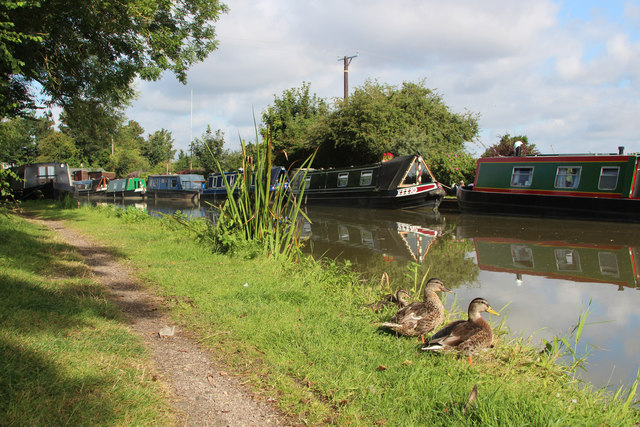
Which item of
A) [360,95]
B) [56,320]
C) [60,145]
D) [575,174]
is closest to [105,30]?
[56,320]

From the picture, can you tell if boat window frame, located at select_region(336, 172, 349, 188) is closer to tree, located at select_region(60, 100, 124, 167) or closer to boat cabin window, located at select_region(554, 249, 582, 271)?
tree, located at select_region(60, 100, 124, 167)

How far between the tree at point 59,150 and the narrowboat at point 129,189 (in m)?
22.4

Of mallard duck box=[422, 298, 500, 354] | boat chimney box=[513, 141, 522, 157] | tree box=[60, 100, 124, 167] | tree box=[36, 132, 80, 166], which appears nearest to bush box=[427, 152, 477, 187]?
boat chimney box=[513, 141, 522, 157]

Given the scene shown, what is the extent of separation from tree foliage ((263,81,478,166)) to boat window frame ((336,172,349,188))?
2.81 metres

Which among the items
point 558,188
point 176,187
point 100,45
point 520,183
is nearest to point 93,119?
point 100,45

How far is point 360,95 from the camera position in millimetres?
24953

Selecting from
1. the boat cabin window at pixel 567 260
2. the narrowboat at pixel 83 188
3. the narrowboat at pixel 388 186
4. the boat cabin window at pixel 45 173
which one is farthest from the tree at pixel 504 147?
the narrowboat at pixel 83 188

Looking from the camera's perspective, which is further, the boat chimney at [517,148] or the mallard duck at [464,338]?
the boat chimney at [517,148]

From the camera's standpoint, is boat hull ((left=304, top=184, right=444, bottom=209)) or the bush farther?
the bush

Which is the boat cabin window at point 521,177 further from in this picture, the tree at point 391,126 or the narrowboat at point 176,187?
the narrowboat at point 176,187

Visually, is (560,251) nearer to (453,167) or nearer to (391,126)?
(453,167)

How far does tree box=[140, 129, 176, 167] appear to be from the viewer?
68562 mm

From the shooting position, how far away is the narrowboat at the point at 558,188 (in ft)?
46.5

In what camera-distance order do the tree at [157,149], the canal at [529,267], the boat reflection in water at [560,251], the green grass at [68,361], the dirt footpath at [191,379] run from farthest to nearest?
1. the tree at [157,149]
2. the boat reflection in water at [560,251]
3. the canal at [529,267]
4. the dirt footpath at [191,379]
5. the green grass at [68,361]
